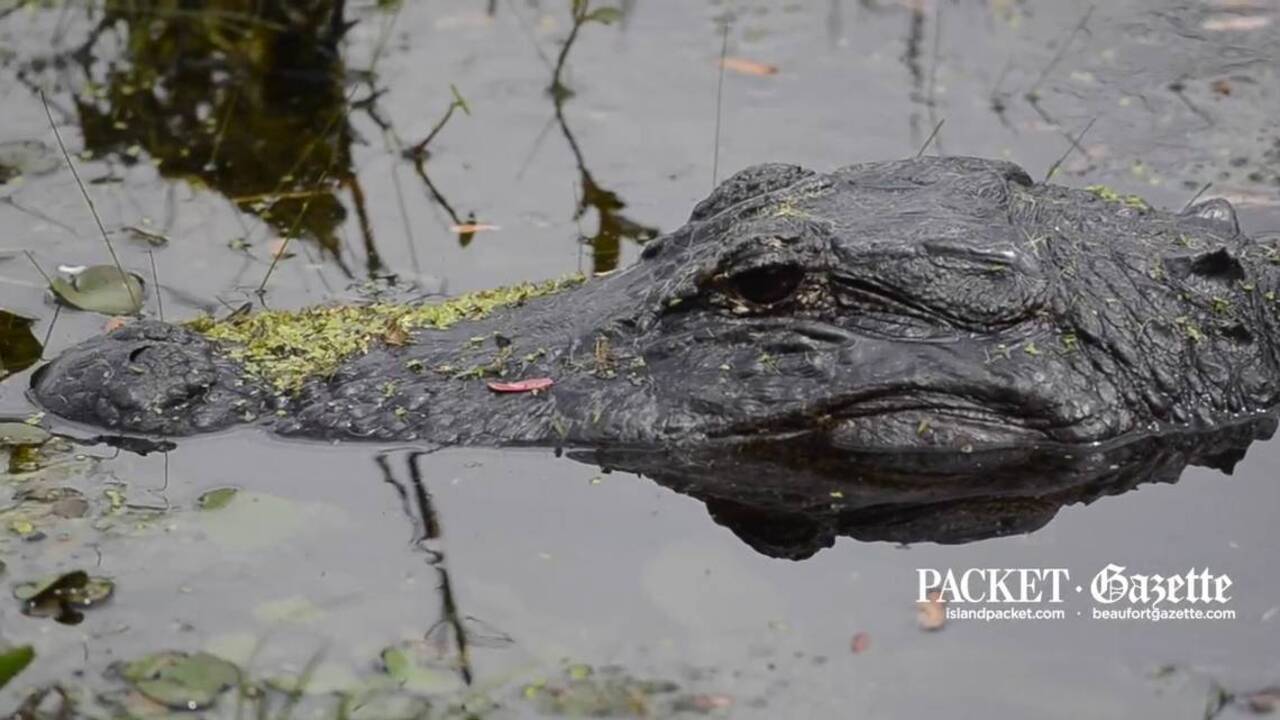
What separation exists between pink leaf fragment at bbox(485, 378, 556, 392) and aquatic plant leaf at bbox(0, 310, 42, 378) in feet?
6.09

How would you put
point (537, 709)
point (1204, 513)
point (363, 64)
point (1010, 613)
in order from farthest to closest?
point (363, 64), point (1204, 513), point (1010, 613), point (537, 709)

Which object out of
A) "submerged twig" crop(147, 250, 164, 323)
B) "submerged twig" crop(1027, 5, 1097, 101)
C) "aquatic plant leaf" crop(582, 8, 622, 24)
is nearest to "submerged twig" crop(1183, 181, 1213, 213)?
"submerged twig" crop(1027, 5, 1097, 101)

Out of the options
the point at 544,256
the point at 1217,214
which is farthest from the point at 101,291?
the point at 1217,214

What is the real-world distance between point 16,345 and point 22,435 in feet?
3.05

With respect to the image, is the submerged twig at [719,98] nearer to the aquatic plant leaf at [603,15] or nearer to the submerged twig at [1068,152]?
the aquatic plant leaf at [603,15]

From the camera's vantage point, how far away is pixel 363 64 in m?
9.95

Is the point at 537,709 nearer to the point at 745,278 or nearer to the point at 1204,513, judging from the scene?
the point at 745,278

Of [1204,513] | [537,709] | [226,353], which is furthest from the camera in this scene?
[226,353]

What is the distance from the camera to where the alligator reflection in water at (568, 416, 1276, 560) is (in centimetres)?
561

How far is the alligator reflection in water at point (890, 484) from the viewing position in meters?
Result: 5.61

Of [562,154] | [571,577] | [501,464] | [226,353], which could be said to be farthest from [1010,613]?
[562,154]

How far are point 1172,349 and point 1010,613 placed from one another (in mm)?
1129

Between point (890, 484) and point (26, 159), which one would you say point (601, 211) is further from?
point (890, 484)

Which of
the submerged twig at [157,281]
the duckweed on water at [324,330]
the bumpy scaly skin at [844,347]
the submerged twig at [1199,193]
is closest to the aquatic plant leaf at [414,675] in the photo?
the bumpy scaly skin at [844,347]
